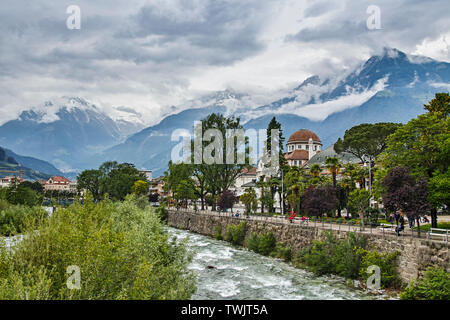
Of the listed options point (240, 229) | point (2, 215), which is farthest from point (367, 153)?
point (2, 215)

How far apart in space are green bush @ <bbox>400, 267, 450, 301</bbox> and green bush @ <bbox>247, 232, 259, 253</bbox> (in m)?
21.7

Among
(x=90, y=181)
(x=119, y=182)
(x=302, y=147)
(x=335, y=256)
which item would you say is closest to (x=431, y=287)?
(x=335, y=256)

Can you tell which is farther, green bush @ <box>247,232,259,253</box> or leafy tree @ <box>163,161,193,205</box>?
leafy tree @ <box>163,161,193,205</box>

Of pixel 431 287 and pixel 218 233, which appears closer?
pixel 431 287

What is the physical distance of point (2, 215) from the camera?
6306cm

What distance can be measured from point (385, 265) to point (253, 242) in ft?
64.4

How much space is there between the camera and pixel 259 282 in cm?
2986

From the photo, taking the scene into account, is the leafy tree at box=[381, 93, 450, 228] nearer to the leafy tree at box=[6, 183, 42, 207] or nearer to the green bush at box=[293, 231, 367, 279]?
the green bush at box=[293, 231, 367, 279]

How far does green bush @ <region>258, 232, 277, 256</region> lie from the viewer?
140 feet

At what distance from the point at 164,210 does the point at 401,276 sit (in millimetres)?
63000

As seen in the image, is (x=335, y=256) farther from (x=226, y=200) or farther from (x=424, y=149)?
(x=226, y=200)

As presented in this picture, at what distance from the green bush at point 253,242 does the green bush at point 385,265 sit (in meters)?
17.1

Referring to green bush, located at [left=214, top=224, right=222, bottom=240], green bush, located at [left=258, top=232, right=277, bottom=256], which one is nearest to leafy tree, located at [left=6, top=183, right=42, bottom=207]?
green bush, located at [left=214, top=224, right=222, bottom=240]

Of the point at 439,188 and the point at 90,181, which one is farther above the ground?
the point at 90,181
